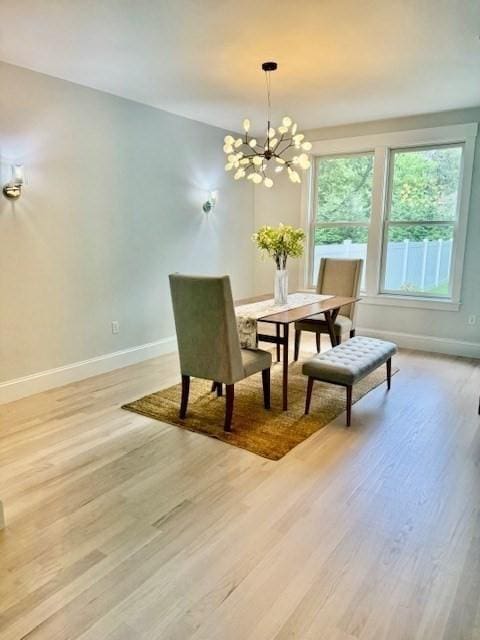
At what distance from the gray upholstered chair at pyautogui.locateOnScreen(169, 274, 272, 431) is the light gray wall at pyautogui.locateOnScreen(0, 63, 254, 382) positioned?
1.36m

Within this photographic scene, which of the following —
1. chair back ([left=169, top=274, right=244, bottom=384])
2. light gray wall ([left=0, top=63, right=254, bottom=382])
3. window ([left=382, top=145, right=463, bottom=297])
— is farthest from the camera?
window ([left=382, top=145, right=463, bottom=297])

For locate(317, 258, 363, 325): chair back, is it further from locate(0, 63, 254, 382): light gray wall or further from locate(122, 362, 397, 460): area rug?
locate(0, 63, 254, 382): light gray wall

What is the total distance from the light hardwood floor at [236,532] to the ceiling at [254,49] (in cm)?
253

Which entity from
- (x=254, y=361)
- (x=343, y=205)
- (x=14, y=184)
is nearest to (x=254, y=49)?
(x=14, y=184)

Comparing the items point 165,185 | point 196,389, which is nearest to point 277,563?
point 196,389

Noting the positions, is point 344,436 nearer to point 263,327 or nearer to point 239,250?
point 263,327

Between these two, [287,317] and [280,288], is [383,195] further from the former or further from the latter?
[287,317]

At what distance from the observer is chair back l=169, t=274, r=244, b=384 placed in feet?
9.07

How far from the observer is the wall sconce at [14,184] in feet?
10.9

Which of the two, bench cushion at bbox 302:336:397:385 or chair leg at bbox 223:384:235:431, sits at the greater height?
bench cushion at bbox 302:336:397:385

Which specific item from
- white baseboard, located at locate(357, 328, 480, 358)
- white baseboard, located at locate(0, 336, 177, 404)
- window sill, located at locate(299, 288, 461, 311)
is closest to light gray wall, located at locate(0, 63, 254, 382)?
white baseboard, located at locate(0, 336, 177, 404)

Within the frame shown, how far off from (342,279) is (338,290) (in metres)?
0.12

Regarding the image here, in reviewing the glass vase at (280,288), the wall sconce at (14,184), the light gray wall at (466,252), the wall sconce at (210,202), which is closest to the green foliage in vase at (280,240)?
the glass vase at (280,288)

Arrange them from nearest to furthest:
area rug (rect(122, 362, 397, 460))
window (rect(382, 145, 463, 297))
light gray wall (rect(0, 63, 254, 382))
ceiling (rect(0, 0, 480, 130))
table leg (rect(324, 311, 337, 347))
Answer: ceiling (rect(0, 0, 480, 130)), area rug (rect(122, 362, 397, 460)), light gray wall (rect(0, 63, 254, 382)), table leg (rect(324, 311, 337, 347)), window (rect(382, 145, 463, 297))
